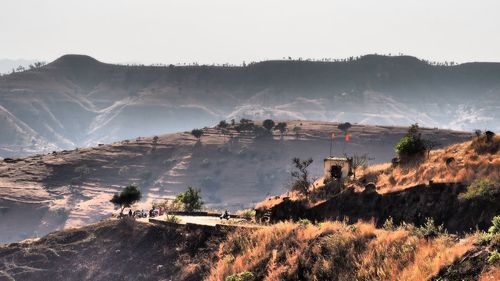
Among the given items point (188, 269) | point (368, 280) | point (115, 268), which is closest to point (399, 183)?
point (188, 269)

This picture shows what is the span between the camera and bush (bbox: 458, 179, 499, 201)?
101ft

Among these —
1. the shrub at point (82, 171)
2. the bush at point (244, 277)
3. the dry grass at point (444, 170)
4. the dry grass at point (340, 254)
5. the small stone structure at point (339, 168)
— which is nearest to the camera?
the dry grass at point (340, 254)

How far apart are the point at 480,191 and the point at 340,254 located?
42.8 feet

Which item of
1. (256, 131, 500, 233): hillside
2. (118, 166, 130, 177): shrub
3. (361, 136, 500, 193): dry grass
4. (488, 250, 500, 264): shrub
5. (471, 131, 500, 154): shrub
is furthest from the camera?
(118, 166, 130, 177): shrub

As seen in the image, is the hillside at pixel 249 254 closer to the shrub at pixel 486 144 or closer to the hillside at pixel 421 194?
the hillside at pixel 421 194

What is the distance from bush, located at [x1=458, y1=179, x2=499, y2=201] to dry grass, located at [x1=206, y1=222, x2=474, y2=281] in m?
10.2

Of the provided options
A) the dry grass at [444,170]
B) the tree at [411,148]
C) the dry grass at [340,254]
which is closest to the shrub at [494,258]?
the dry grass at [340,254]

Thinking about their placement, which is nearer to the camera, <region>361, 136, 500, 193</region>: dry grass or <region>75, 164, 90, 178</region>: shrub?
<region>361, 136, 500, 193</region>: dry grass

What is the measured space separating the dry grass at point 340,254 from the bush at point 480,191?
1024 cm

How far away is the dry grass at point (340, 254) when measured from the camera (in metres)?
17.7

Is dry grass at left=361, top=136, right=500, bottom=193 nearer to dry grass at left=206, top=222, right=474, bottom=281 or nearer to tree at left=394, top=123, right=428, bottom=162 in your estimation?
tree at left=394, top=123, right=428, bottom=162

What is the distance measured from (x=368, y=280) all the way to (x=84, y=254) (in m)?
40.9

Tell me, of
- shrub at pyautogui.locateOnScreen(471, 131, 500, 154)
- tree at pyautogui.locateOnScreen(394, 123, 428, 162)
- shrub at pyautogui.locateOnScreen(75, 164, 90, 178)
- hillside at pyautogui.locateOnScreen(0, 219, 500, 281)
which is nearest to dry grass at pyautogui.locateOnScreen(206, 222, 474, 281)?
hillside at pyautogui.locateOnScreen(0, 219, 500, 281)

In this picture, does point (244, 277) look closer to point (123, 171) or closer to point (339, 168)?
point (339, 168)
